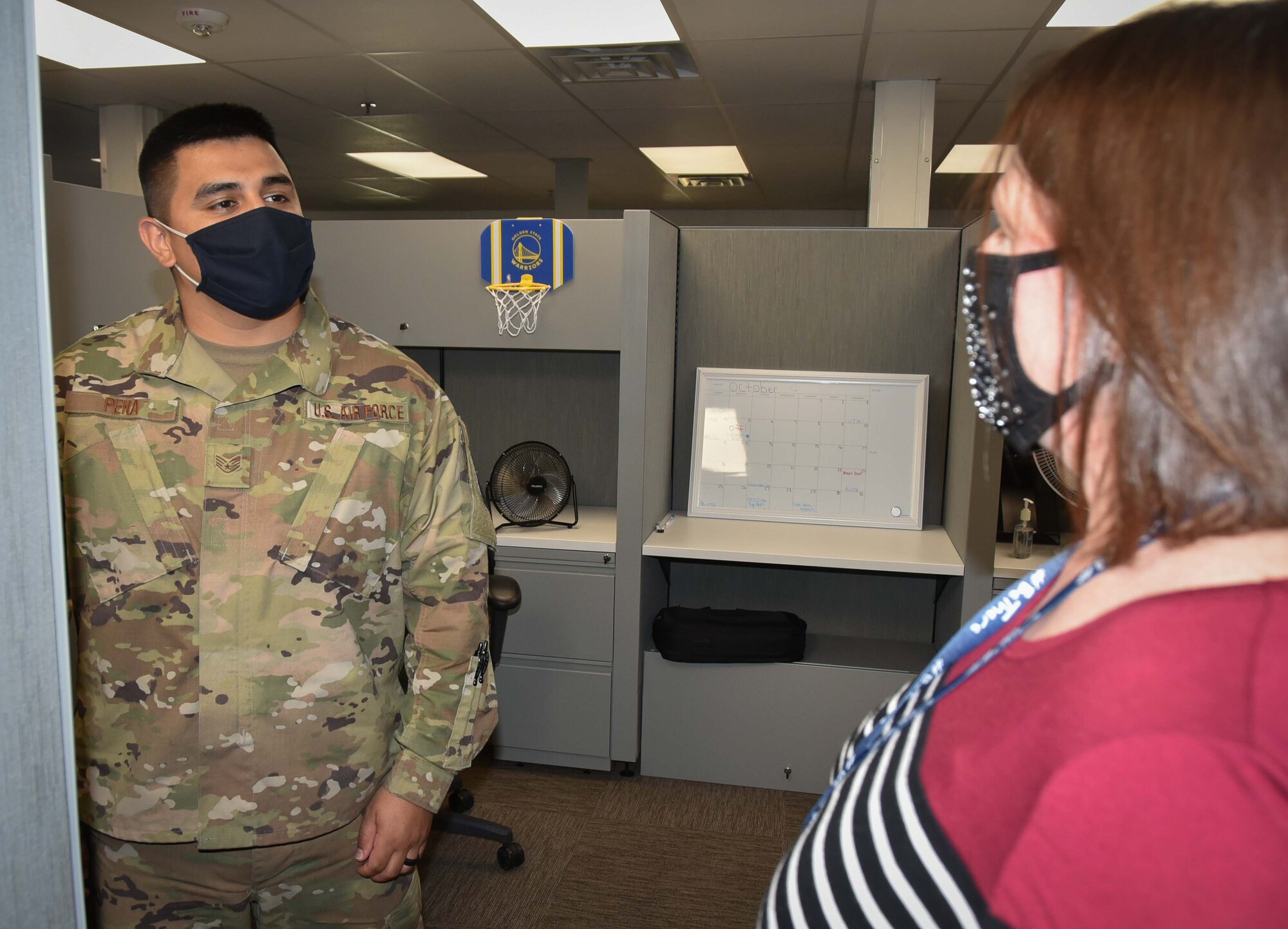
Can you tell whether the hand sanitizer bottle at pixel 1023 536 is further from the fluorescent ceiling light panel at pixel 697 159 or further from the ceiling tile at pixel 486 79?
the fluorescent ceiling light panel at pixel 697 159

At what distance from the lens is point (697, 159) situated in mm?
7078

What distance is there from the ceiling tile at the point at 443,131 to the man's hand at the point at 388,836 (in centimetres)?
544

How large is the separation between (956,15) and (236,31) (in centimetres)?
347

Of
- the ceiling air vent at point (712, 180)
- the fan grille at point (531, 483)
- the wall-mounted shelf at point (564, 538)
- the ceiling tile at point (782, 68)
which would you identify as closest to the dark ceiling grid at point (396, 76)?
the ceiling tile at point (782, 68)

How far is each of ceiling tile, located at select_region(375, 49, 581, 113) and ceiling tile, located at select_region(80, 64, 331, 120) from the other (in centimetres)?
103

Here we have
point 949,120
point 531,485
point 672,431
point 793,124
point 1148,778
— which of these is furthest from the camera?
point 793,124

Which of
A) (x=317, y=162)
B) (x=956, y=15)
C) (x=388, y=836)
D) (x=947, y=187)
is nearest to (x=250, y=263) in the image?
(x=388, y=836)

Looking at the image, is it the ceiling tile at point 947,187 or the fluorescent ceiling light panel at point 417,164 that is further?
the fluorescent ceiling light panel at point 417,164

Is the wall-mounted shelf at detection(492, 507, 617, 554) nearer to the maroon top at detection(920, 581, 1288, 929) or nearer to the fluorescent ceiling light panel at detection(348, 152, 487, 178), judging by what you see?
the maroon top at detection(920, 581, 1288, 929)

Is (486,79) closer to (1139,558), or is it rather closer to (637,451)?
(637,451)

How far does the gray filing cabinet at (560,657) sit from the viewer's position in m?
2.59

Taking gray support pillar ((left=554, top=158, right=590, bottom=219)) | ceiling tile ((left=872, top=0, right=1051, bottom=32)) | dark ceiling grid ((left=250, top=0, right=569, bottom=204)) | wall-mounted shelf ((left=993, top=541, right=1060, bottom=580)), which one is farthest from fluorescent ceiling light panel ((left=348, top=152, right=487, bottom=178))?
wall-mounted shelf ((left=993, top=541, right=1060, bottom=580))

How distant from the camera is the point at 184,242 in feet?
4.48

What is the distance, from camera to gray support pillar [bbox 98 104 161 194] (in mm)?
5973
